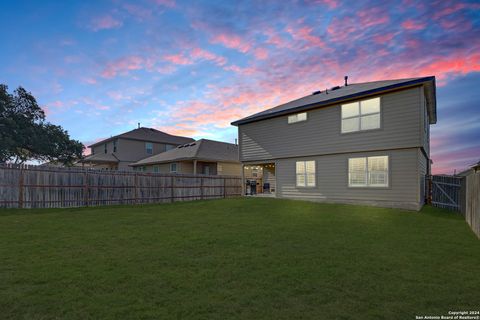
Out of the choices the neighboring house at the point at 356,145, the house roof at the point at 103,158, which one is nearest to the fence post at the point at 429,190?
the neighboring house at the point at 356,145

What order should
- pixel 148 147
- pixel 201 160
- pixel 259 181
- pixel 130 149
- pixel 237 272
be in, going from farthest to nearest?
1. pixel 148 147
2. pixel 130 149
3. pixel 259 181
4. pixel 201 160
5. pixel 237 272

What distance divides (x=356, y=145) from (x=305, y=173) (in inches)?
129

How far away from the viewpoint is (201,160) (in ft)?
82.2

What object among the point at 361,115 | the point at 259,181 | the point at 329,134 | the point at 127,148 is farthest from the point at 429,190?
the point at 127,148

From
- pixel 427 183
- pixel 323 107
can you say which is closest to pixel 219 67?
pixel 323 107

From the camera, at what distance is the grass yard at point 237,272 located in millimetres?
3178

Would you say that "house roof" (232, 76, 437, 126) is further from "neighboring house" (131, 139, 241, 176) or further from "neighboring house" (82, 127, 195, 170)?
"neighboring house" (82, 127, 195, 170)

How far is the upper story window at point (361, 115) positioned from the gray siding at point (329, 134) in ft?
0.83

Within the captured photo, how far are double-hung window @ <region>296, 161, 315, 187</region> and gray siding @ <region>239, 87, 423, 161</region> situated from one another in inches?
22.9

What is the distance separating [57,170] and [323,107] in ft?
45.6

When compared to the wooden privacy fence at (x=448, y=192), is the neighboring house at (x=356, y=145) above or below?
above

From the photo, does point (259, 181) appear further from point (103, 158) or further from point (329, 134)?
point (103, 158)

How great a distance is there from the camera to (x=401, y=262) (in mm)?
4887

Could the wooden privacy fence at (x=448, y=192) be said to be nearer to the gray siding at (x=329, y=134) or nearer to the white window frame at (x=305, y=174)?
the gray siding at (x=329, y=134)
